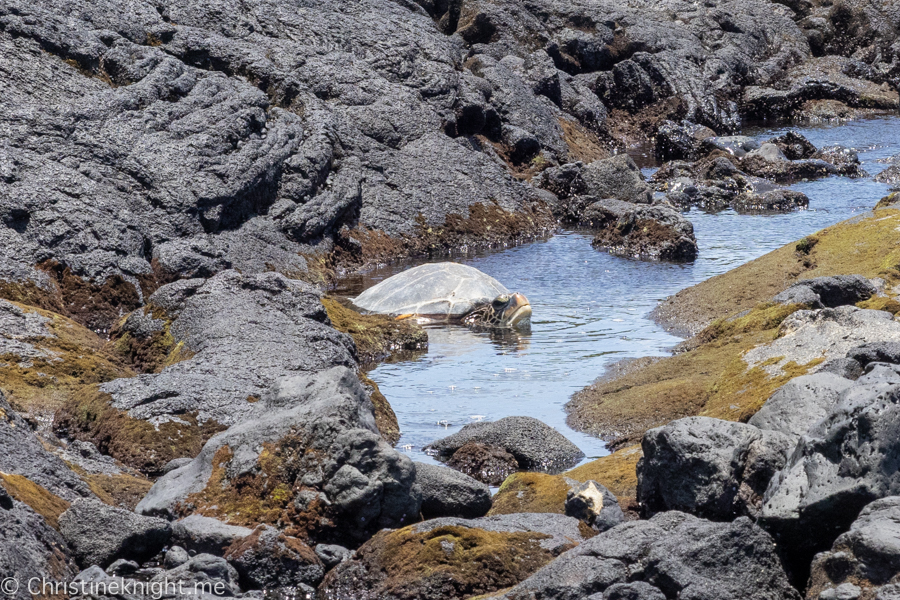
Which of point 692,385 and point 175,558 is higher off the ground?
point 175,558

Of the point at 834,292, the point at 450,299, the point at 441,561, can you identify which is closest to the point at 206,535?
the point at 441,561

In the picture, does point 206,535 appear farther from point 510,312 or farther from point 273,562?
point 510,312

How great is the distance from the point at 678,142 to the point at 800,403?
118ft

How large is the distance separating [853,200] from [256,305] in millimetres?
24731

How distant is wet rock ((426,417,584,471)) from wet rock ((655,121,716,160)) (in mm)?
31459

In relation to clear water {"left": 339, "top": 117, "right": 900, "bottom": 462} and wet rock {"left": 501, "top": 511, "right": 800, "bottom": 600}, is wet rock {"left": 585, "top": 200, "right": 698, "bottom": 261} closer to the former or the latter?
clear water {"left": 339, "top": 117, "right": 900, "bottom": 462}

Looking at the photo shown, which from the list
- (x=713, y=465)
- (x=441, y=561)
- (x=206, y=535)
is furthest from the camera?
(x=206, y=535)

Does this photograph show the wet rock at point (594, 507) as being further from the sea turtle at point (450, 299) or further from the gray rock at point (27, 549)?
the sea turtle at point (450, 299)

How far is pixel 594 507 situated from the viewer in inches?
388

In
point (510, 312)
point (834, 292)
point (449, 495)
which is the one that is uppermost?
point (834, 292)

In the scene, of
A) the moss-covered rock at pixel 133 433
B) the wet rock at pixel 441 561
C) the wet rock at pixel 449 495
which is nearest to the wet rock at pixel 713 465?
the wet rock at pixel 441 561

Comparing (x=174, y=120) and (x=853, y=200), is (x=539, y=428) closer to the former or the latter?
(x=174, y=120)

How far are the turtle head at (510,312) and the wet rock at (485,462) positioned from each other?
7985 mm

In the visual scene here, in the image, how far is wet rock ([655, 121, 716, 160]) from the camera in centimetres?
4375
